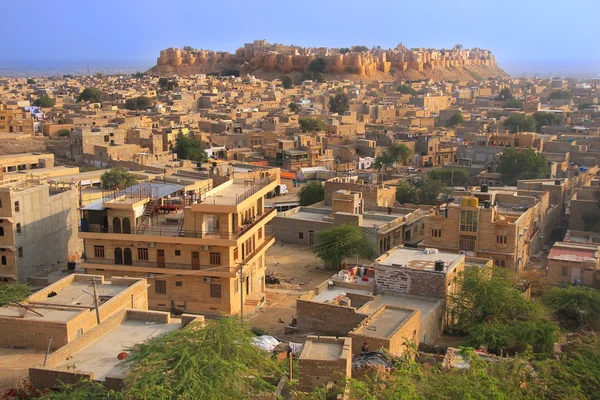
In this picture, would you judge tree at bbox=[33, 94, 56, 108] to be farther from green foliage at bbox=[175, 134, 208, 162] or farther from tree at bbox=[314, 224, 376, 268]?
tree at bbox=[314, 224, 376, 268]

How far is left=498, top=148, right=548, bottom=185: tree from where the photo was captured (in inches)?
1480

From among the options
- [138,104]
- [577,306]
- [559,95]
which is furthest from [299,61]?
[577,306]

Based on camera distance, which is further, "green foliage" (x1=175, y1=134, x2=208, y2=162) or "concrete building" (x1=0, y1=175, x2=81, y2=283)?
"green foliage" (x1=175, y1=134, x2=208, y2=162)

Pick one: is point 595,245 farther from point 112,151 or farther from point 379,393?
point 112,151

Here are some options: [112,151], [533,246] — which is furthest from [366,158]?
[533,246]

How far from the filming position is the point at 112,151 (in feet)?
126

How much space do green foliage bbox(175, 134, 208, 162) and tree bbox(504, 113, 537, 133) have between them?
85.7ft

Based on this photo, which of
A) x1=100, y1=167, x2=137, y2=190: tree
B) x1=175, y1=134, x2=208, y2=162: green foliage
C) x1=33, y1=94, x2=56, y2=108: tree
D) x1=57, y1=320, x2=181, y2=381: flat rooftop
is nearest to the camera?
x1=57, y1=320, x2=181, y2=381: flat rooftop

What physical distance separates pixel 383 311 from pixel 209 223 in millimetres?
5354

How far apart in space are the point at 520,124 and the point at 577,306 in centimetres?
4167

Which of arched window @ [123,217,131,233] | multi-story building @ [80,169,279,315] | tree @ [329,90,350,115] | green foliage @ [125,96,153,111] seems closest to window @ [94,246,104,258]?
multi-story building @ [80,169,279,315]

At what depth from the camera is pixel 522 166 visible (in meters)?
37.8

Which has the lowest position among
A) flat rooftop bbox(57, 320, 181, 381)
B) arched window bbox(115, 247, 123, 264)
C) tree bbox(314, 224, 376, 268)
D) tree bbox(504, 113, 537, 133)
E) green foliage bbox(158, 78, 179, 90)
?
tree bbox(314, 224, 376, 268)

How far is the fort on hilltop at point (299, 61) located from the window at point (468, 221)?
99.4m
